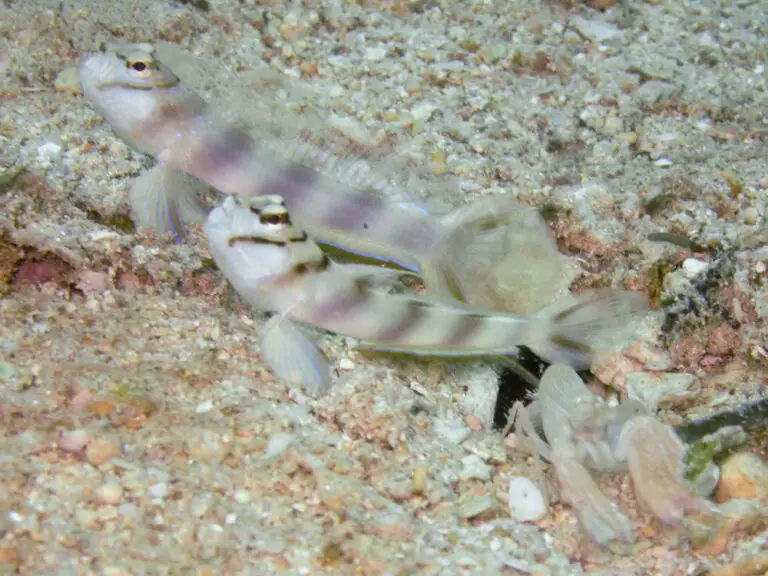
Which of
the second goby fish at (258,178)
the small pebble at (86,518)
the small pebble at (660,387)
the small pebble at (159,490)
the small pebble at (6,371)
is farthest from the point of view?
the second goby fish at (258,178)

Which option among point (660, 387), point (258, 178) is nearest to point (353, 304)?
point (258, 178)

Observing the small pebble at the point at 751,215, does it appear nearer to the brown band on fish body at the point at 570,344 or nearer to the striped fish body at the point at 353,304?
the striped fish body at the point at 353,304

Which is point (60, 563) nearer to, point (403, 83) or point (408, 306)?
point (408, 306)

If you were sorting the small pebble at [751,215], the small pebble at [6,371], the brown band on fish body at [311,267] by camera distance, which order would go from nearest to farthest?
the small pebble at [6,371]
the brown band on fish body at [311,267]
the small pebble at [751,215]

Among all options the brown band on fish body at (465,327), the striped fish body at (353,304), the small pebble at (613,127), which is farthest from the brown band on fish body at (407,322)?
the small pebble at (613,127)

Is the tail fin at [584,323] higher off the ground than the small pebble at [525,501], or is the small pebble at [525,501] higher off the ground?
the tail fin at [584,323]

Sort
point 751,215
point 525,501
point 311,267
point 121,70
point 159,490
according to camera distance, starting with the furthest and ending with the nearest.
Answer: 1. point 751,215
2. point 121,70
3. point 311,267
4. point 525,501
5. point 159,490

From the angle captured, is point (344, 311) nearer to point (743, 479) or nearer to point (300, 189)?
point (300, 189)
